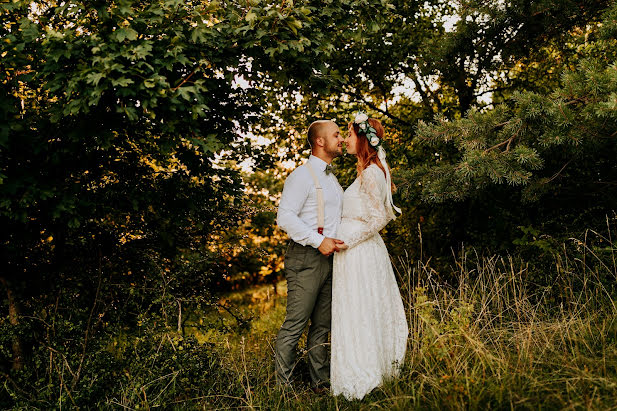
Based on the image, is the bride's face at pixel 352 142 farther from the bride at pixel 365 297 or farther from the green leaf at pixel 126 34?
the green leaf at pixel 126 34

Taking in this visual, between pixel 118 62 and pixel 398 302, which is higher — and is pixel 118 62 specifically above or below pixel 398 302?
above

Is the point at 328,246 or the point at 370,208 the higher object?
the point at 370,208

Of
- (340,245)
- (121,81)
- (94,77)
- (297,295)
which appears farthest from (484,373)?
(94,77)

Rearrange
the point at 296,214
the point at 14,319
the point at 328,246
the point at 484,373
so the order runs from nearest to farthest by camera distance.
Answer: the point at 484,373 < the point at 328,246 < the point at 296,214 < the point at 14,319

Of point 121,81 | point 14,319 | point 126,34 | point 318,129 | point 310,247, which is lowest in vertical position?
point 14,319

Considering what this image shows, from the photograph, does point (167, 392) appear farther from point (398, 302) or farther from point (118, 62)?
point (118, 62)

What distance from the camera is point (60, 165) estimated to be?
3557 millimetres

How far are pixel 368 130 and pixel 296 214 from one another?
85 cm

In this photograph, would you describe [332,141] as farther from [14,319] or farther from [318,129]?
[14,319]

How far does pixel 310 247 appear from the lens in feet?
12.1

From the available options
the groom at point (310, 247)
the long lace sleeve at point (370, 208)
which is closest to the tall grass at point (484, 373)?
the groom at point (310, 247)

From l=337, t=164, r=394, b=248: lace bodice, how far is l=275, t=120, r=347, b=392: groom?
0.13 meters

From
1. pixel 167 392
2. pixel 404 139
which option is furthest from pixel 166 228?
pixel 404 139

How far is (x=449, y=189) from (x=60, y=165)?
318 centimetres
